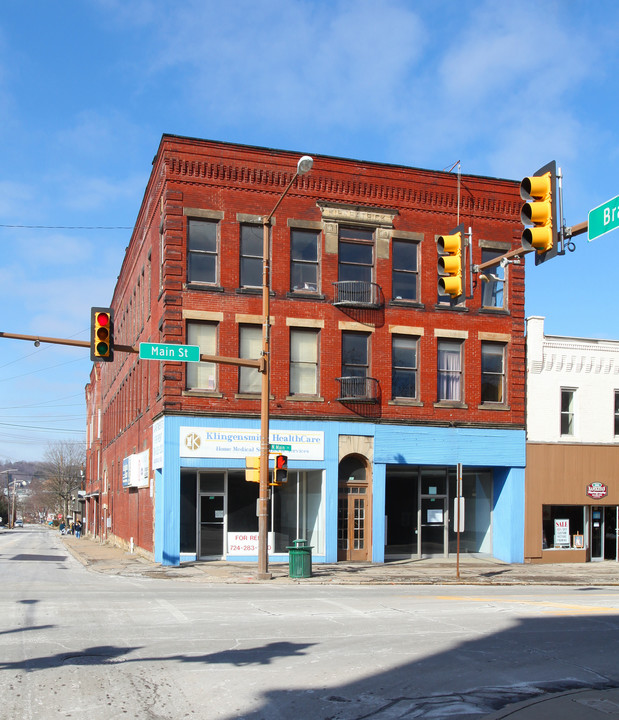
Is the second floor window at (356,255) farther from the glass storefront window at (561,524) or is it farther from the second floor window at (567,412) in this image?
the glass storefront window at (561,524)

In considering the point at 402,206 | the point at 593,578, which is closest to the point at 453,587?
the point at 593,578

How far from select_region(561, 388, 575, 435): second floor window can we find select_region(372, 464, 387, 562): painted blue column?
24.7ft

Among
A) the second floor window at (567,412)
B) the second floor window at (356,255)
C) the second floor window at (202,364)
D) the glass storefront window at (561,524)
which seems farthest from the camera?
the second floor window at (567,412)

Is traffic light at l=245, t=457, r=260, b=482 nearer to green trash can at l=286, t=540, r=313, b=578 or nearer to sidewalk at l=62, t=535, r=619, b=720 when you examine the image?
green trash can at l=286, t=540, r=313, b=578

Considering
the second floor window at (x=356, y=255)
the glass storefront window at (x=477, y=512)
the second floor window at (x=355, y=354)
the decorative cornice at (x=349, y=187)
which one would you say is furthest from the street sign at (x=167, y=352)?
the glass storefront window at (x=477, y=512)

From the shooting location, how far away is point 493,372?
30.7 meters

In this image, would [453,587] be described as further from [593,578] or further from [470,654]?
[470,654]

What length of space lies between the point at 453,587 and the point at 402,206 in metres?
14.0

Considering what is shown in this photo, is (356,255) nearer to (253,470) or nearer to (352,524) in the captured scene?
(352,524)

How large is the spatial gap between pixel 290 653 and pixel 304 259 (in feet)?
62.9

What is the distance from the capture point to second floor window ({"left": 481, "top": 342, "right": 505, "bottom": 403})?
3058cm

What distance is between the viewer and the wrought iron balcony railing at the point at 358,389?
2855cm

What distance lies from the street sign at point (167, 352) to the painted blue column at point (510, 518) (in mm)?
14429

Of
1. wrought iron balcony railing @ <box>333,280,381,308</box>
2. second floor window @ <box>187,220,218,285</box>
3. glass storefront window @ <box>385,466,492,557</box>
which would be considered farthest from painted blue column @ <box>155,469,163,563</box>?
wrought iron balcony railing @ <box>333,280,381,308</box>
